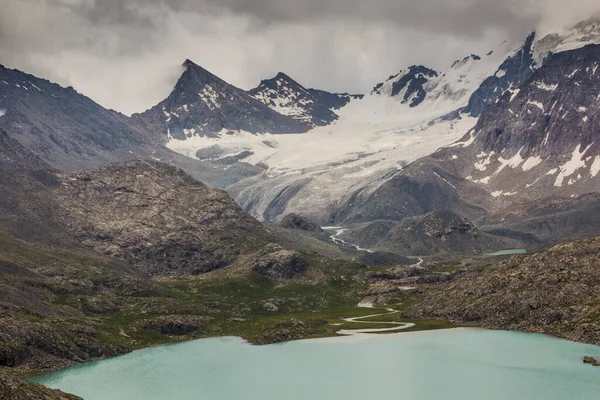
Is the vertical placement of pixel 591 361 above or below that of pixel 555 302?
below

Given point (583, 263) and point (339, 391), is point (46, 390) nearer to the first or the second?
point (339, 391)

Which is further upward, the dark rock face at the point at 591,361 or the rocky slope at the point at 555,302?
the rocky slope at the point at 555,302

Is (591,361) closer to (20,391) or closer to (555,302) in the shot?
(555,302)

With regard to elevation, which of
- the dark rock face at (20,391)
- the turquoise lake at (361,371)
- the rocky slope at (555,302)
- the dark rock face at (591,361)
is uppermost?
the rocky slope at (555,302)

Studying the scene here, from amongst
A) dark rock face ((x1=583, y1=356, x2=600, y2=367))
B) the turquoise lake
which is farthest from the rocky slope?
dark rock face ((x1=583, y1=356, x2=600, y2=367))

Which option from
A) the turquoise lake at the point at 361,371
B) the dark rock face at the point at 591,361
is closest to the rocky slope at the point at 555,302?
the turquoise lake at the point at 361,371

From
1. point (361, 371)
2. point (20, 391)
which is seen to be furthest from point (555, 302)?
point (20, 391)

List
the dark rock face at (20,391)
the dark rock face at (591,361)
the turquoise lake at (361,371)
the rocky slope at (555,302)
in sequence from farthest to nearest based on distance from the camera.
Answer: the rocky slope at (555,302)
the dark rock face at (591,361)
the turquoise lake at (361,371)
the dark rock face at (20,391)

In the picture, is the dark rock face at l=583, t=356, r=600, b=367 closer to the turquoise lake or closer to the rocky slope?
the turquoise lake

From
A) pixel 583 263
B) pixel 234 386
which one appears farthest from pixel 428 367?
pixel 583 263

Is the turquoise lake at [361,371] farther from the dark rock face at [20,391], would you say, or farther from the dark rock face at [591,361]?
the dark rock face at [20,391]
